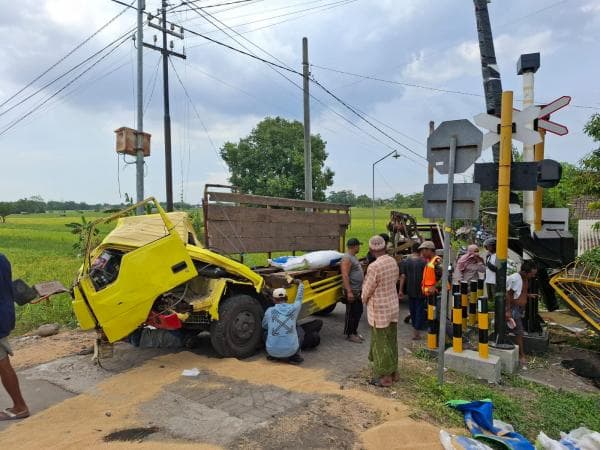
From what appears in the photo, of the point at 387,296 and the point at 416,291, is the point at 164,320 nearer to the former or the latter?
the point at 387,296

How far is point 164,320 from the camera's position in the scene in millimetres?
5492

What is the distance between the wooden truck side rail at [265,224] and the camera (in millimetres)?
6504

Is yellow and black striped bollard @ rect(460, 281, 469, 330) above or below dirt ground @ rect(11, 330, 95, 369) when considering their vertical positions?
above

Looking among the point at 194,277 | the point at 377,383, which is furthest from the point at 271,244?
the point at 377,383

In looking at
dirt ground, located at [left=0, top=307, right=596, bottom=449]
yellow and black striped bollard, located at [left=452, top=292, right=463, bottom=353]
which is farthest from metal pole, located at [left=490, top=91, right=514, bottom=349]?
dirt ground, located at [left=0, top=307, right=596, bottom=449]

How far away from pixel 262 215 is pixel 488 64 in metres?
4.94

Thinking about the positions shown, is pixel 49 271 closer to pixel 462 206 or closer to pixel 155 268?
pixel 155 268

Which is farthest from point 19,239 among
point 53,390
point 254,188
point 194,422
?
point 194,422

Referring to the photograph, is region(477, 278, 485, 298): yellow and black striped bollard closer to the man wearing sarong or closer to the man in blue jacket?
the man wearing sarong

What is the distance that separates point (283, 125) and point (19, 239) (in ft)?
74.0

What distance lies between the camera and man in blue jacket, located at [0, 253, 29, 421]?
4.23 m

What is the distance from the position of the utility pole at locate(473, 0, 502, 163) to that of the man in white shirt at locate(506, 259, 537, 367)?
211 centimetres

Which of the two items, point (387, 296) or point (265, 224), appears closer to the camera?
point (387, 296)

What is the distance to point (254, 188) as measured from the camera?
123 feet
